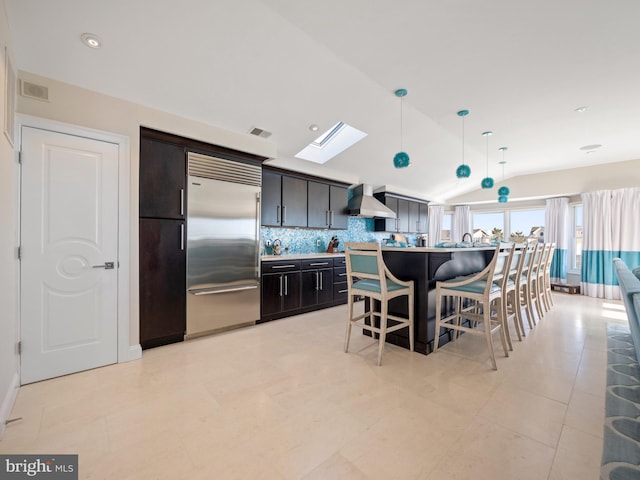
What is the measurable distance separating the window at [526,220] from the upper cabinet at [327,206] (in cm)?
500

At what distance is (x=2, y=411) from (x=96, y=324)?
2.78 ft

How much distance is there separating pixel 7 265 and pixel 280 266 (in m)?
2.64

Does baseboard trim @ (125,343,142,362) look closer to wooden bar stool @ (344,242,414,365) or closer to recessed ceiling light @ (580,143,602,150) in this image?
wooden bar stool @ (344,242,414,365)

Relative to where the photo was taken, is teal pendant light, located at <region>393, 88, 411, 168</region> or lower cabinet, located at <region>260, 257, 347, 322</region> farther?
lower cabinet, located at <region>260, 257, 347, 322</region>

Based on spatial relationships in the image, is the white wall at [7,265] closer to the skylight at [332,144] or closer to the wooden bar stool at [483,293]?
the skylight at [332,144]

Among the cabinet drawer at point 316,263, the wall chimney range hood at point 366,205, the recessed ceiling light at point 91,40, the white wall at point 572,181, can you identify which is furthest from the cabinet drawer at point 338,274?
the white wall at point 572,181

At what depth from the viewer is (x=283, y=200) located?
4.45 meters

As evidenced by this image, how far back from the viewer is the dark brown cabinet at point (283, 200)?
4.24 m

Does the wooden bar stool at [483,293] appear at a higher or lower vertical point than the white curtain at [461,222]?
lower

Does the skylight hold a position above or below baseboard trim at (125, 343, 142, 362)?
above

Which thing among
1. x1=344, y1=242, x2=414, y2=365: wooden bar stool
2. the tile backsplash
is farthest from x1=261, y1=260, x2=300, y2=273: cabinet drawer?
x1=344, y1=242, x2=414, y2=365: wooden bar stool

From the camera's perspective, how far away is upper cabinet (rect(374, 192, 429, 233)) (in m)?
6.38

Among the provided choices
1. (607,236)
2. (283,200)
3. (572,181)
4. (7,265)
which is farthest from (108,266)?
(572,181)

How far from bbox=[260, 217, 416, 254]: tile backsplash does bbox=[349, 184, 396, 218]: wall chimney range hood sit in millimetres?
463
